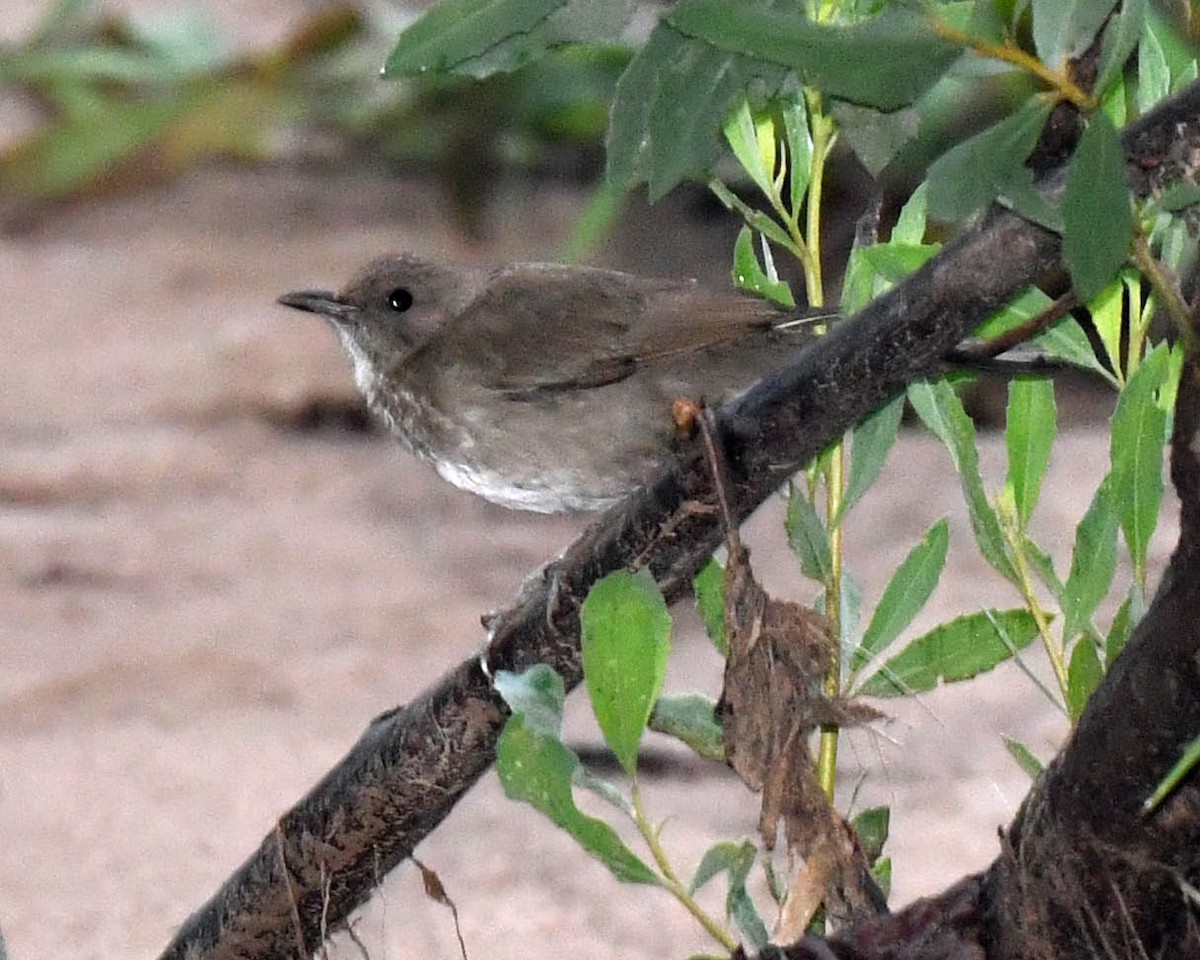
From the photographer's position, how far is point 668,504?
190cm

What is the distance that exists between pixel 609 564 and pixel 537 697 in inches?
10.0

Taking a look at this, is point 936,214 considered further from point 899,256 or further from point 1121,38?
point 899,256

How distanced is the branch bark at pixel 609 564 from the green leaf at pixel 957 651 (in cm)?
24

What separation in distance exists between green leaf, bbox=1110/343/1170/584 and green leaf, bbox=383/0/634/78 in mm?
566

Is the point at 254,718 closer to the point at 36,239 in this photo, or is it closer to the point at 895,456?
the point at 895,456

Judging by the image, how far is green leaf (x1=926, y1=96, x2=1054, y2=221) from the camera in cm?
142

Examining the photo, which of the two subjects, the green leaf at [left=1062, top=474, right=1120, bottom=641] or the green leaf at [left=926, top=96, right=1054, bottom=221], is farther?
the green leaf at [left=1062, top=474, right=1120, bottom=641]

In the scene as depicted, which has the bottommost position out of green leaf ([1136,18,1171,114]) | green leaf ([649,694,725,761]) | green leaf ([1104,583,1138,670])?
green leaf ([649,694,725,761])

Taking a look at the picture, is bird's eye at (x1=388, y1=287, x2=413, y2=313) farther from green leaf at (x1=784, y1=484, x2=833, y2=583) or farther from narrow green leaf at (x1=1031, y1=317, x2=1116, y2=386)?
narrow green leaf at (x1=1031, y1=317, x2=1116, y2=386)

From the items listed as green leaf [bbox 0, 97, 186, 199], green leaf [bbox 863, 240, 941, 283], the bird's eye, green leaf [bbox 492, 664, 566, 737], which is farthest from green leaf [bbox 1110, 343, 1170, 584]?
green leaf [bbox 0, 97, 186, 199]

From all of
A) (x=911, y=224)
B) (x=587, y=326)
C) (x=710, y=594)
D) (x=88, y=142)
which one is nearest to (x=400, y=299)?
(x=587, y=326)

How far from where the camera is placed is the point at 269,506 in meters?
5.98

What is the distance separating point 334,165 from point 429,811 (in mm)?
6458

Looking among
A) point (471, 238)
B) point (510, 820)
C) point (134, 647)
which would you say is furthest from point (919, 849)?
point (471, 238)
